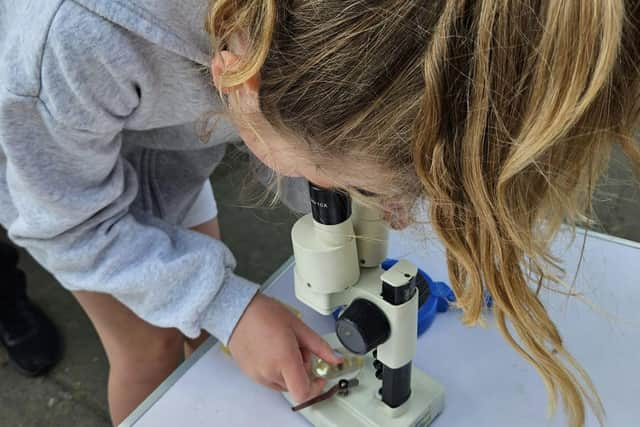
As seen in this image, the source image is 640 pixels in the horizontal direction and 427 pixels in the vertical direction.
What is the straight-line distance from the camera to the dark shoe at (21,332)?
4.41 feet

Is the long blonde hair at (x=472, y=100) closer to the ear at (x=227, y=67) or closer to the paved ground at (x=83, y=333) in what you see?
the ear at (x=227, y=67)

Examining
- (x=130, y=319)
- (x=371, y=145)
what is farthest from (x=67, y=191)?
(x=371, y=145)

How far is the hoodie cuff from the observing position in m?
0.63

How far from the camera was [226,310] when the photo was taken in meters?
0.63

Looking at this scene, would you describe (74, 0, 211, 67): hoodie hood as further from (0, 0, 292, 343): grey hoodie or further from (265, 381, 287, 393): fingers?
(265, 381, 287, 393): fingers

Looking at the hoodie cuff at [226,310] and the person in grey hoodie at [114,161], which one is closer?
the person in grey hoodie at [114,161]

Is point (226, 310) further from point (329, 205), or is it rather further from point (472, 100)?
point (472, 100)

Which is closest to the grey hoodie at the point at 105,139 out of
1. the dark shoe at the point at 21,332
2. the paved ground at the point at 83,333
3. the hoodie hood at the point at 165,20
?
the hoodie hood at the point at 165,20

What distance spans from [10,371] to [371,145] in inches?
51.3

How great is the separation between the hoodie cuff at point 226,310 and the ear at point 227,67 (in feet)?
0.80

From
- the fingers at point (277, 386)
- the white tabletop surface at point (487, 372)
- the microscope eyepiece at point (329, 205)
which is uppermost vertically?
the microscope eyepiece at point (329, 205)

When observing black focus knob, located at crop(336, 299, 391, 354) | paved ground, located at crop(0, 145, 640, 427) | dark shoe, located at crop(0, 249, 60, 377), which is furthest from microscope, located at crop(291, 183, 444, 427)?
dark shoe, located at crop(0, 249, 60, 377)

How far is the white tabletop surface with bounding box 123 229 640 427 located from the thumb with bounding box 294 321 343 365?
60 millimetres

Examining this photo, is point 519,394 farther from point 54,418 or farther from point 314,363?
point 54,418
